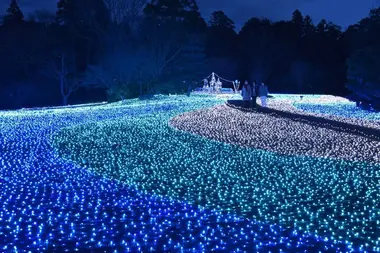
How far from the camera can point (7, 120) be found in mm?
15578

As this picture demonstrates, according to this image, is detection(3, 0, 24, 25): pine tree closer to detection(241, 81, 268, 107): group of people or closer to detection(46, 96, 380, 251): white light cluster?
detection(241, 81, 268, 107): group of people

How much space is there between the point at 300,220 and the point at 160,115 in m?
12.0

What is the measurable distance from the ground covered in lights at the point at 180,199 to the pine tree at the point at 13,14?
83.7 ft

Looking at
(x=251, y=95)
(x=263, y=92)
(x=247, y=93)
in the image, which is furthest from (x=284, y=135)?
(x=247, y=93)

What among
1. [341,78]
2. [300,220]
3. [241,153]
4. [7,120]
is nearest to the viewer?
[300,220]

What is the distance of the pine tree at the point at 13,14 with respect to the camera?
1293 inches

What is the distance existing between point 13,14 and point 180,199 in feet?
103

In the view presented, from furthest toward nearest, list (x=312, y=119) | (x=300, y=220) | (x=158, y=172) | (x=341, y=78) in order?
(x=341, y=78) → (x=312, y=119) → (x=158, y=172) → (x=300, y=220)

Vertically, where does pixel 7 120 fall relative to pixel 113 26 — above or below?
below

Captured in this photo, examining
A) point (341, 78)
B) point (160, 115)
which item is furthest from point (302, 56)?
point (160, 115)

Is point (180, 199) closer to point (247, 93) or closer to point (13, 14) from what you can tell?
point (247, 93)

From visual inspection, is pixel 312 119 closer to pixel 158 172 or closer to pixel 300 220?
pixel 158 172

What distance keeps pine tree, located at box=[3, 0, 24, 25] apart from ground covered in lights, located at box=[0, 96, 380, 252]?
2552 cm

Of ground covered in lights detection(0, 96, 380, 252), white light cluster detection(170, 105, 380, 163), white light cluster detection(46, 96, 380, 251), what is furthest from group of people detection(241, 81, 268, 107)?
ground covered in lights detection(0, 96, 380, 252)
